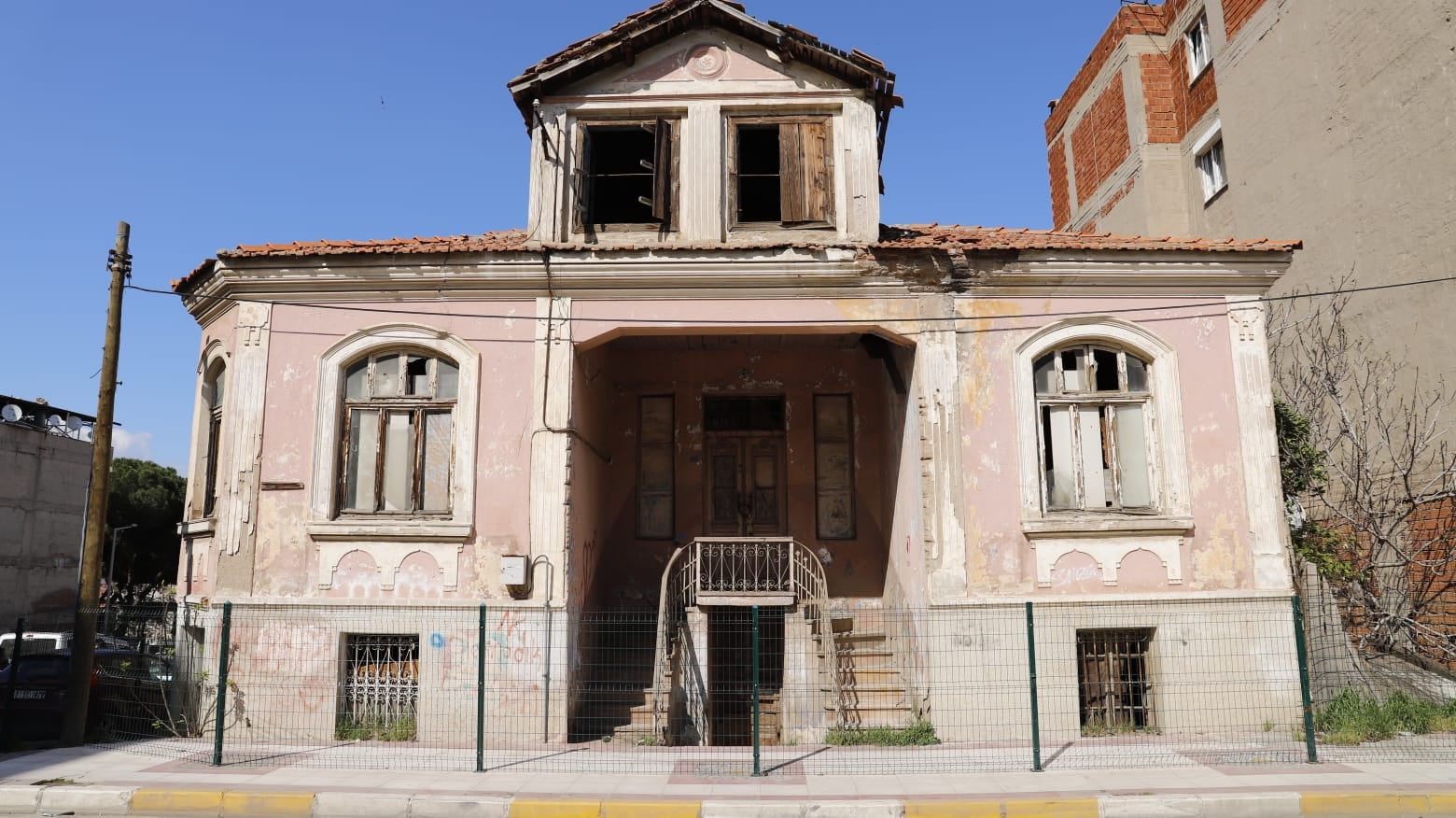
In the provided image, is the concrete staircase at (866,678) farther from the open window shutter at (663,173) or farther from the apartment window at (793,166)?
the open window shutter at (663,173)

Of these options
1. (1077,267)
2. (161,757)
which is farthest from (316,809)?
(1077,267)

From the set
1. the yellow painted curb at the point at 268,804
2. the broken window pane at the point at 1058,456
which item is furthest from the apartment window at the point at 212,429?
the broken window pane at the point at 1058,456

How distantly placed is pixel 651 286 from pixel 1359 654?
33.3ft

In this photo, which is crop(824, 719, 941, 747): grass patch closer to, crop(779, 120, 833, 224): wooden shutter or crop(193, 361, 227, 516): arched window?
crop(779, 120, 833, 224): wooden shutter

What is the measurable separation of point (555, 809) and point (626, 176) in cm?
813

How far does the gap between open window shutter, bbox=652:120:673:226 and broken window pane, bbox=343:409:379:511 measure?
4443mm

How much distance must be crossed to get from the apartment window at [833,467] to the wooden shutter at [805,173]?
11.2ft

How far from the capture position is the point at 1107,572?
1106 cm

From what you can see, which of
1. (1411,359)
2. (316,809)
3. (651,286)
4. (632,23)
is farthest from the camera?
(1411,359)

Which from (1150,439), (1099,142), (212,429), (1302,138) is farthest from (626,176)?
(1099,142)

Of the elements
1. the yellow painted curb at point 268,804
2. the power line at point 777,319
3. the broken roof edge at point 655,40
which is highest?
the broken roof edge at point 655,40

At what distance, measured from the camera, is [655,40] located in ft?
42.2

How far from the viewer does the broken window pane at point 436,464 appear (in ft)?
37.9

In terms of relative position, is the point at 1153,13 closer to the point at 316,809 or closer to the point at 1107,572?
the point at 1107,572
